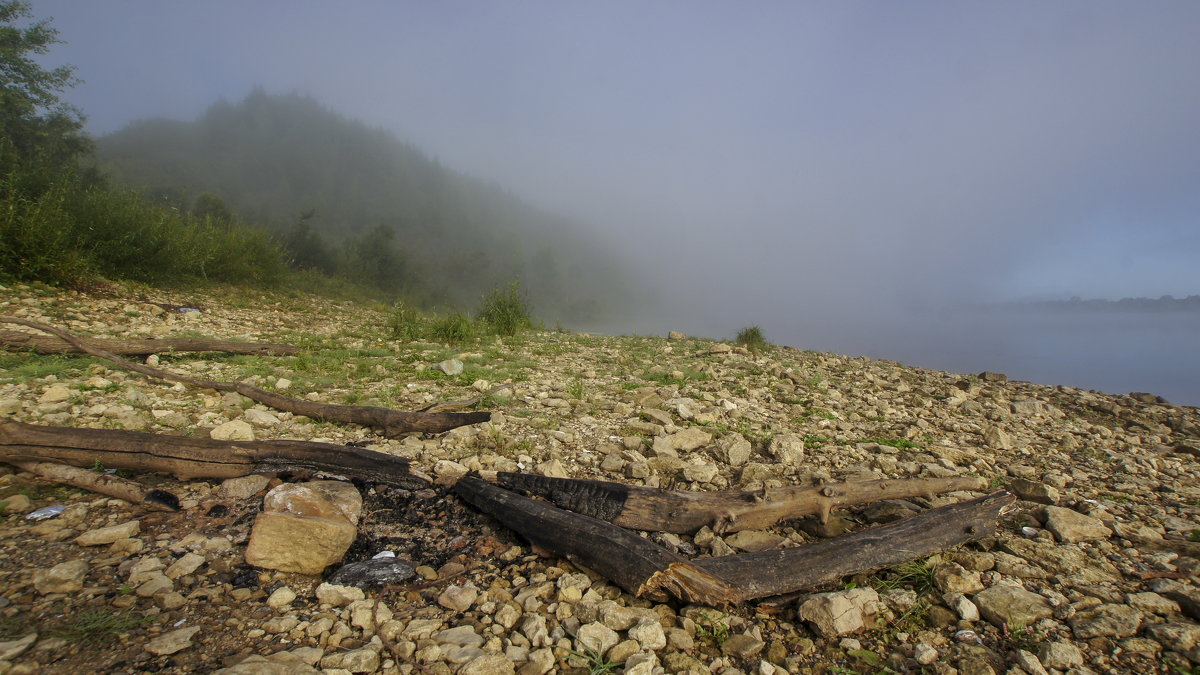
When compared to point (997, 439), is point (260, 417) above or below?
above

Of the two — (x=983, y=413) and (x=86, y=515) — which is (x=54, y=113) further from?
(x=983, y=413)

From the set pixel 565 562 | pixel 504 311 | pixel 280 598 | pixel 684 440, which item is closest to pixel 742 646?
pixel 565 562

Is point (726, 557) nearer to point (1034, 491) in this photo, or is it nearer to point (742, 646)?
point (742, 646)

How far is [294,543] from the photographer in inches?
96.5

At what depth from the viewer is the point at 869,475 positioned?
150 inches

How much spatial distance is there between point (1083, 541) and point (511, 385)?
5.04 metres

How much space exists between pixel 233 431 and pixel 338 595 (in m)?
2.10

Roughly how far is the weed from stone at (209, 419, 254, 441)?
176 centimetres

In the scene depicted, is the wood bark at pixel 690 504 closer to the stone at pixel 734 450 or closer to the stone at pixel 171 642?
the stone at pixel 734 450

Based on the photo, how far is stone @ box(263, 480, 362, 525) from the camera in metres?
2.67

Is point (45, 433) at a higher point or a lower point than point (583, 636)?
higher

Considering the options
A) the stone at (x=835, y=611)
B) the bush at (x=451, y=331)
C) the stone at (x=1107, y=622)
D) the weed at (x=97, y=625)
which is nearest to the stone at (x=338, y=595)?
the weed at (x=97, y=625)

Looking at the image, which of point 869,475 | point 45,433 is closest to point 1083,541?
point 869,475

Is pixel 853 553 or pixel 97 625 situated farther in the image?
pixel 853 553
